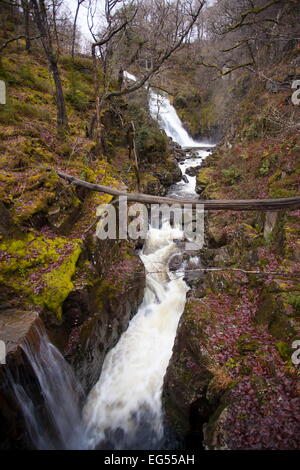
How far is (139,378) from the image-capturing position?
6137 mm

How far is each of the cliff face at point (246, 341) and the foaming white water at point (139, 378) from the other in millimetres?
632

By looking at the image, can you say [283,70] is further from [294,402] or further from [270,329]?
[294,402]

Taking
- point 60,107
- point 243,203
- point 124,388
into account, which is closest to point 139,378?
point 124,388

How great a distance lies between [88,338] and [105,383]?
1.58 metres

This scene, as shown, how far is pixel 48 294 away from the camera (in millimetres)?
4754

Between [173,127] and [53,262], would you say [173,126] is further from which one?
[53,262]

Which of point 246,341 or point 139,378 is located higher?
point 246,341

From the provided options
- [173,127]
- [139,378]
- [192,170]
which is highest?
[173,127]

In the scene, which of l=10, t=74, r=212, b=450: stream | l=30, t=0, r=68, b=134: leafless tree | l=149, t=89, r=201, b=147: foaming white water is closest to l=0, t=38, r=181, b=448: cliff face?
l=10, t=74, r=212, b=450: stream

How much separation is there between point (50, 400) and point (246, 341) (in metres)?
4.00

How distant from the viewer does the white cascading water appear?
5211 mm

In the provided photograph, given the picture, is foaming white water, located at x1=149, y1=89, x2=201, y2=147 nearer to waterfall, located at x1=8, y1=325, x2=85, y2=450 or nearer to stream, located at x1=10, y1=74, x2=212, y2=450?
stream, located at x1=10, y1=74, x2=212, y2=450

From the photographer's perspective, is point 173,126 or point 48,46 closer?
point 48,46

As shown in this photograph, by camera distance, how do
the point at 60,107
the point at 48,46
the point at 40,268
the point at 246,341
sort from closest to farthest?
the point at 246,341
the point at 40,268
the point at 48,46
the point at 60,107
